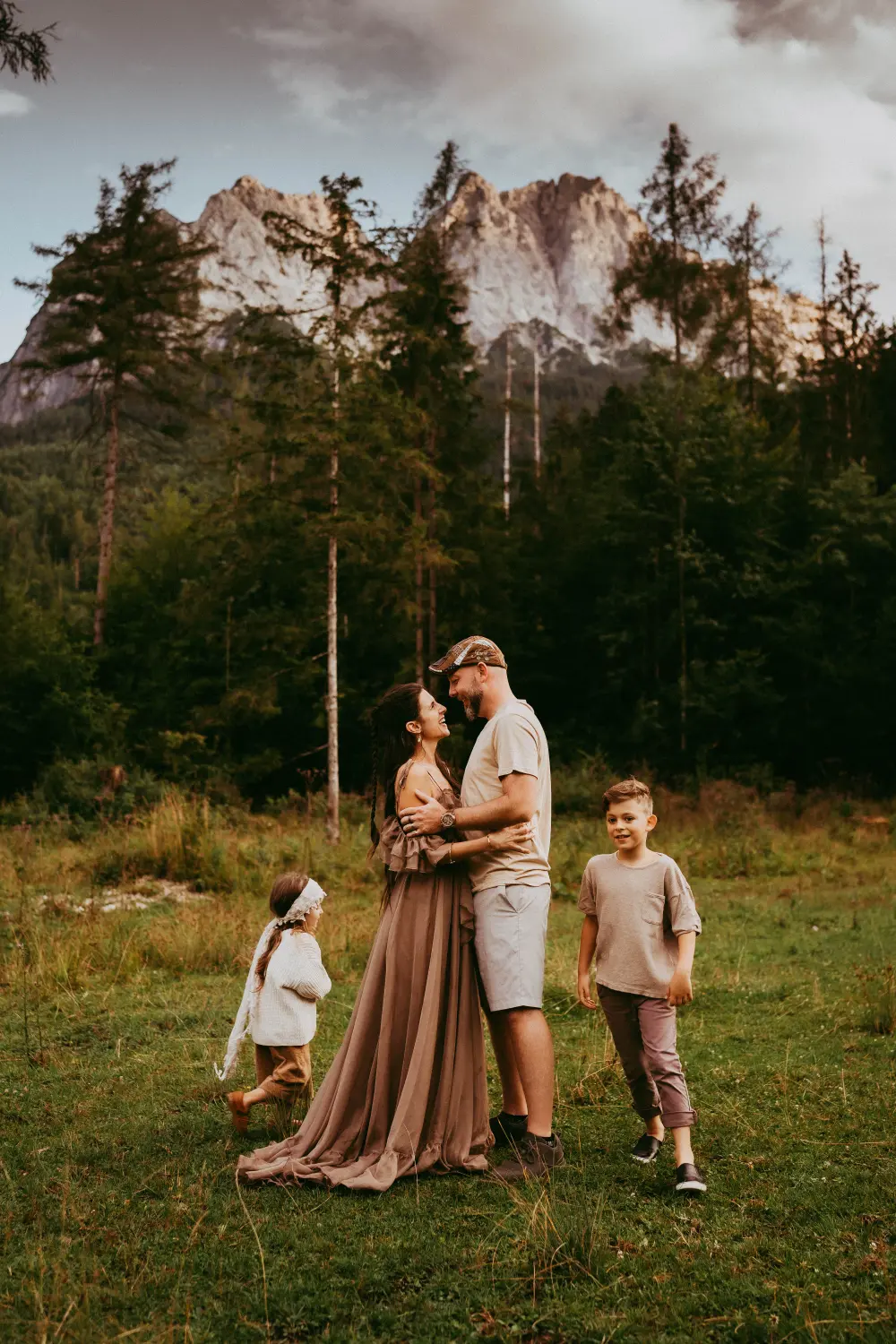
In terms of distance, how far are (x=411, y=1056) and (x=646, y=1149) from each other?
113 centimetres

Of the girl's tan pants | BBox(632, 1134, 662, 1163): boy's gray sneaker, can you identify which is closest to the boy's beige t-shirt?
BBox(632, 1134, 662, 1163): boy's gray sneaker

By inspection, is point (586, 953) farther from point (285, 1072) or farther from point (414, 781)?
point (285, 1072)

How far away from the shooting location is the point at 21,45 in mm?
8680

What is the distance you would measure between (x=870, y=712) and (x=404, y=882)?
2236 centimetres

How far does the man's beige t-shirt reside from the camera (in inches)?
176

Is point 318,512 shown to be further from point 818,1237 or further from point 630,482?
point 818,1237

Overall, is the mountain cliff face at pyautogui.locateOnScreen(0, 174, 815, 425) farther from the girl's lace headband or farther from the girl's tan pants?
the girl's tan pants

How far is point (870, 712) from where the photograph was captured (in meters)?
24.6

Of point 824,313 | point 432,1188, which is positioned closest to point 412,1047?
point 432,1188

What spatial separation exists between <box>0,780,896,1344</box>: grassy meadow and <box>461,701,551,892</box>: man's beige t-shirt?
4.02 ft

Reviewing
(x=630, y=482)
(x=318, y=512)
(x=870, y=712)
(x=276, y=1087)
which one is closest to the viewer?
(x=276, y=1087)

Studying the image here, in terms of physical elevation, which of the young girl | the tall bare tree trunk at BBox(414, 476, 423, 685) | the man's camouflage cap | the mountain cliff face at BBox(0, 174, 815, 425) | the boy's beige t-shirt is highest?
the mountain cliff face at BBox(0, 174, 815, 425)

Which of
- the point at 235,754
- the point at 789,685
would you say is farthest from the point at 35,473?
the point at 789,685

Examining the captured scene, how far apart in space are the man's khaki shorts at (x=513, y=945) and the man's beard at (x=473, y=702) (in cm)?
80
